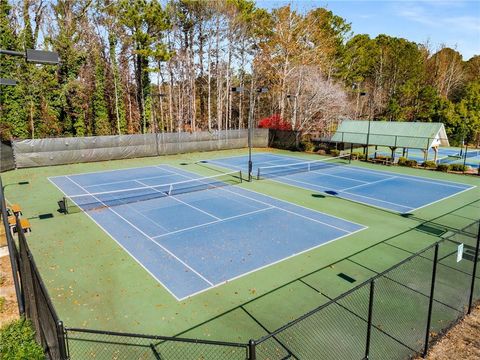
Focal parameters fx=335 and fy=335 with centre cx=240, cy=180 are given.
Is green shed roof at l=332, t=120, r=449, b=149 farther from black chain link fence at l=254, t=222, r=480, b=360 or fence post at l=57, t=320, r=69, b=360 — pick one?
fence post at l=57, t=320, r=69, b=360

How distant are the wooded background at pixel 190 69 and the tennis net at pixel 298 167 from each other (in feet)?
21.2

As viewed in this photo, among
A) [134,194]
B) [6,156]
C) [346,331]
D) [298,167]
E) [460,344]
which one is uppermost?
[6,156]

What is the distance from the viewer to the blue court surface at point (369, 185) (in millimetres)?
18469

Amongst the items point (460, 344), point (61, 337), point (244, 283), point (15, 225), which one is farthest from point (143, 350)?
point (15, 225)

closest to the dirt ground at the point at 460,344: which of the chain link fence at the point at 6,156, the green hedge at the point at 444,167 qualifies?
the green hedge at the point at 444,167

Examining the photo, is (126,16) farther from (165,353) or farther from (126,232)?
(165,353)

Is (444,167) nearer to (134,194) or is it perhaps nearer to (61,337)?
(134,194)

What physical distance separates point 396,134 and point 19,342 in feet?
Result: 107

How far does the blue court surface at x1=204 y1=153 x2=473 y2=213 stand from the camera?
18.5 meters

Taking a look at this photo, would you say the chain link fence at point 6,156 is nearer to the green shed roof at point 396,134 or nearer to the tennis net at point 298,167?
the tennis net at point 298,167

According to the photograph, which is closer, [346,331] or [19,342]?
[19,342]

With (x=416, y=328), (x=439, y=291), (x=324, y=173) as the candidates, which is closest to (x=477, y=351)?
(x=416, y=328)

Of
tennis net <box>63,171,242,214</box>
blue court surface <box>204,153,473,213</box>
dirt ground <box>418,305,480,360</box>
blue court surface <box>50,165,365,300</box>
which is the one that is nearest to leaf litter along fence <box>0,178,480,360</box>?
dirt ground <box>418,305,480,360</box>

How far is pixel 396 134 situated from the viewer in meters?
31.9
